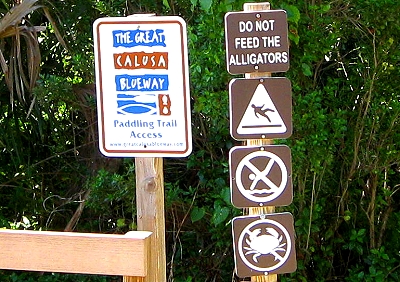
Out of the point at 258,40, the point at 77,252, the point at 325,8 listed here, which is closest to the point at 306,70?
the point at 325,8

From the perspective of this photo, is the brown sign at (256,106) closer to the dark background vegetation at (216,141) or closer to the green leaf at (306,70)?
the dark background vegetation at (216,141)

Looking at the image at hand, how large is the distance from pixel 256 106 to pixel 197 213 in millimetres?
1940

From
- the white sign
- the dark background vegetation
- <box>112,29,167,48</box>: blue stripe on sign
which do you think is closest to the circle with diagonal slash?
the white sign

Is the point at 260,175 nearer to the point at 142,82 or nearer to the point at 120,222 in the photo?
the point at 142,82

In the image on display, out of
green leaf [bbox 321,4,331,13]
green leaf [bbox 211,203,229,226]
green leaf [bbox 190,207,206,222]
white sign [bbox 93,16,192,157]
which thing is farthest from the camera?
green leaf [bbox 190,207,206,222]

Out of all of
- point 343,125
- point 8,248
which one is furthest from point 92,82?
point 8,248

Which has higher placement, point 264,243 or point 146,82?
point 146,82

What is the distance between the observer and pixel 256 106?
2.77 m

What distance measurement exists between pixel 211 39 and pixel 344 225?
1673 millimetres

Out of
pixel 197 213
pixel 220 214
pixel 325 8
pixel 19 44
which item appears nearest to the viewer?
pixel 325 8

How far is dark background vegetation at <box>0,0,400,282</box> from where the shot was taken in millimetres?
4160

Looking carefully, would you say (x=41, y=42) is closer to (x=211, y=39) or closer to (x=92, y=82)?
(x=92, y=82)

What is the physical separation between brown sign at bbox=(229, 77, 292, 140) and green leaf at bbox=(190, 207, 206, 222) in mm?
1870

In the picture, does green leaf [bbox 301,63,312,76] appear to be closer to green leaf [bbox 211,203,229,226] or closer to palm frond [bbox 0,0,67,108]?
green leaf [bbox 211,203,229,226]
